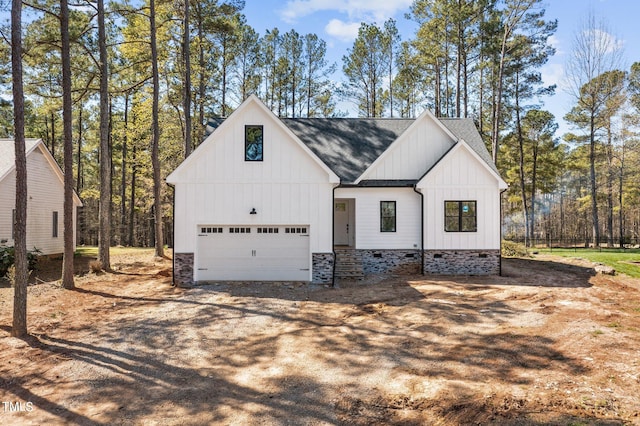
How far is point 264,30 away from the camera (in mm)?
29078

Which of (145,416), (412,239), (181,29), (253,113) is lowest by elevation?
(145,416)

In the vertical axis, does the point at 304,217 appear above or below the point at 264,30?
below

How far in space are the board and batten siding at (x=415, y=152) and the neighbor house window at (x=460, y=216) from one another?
6.32ft

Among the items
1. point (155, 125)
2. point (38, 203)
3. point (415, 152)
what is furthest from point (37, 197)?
point (415, 152)

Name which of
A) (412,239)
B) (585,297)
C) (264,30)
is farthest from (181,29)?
(585,297)

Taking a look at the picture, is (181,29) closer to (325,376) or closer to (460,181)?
(460,181)

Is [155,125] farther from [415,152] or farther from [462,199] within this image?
[462,199]

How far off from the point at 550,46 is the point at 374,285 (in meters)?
22.4

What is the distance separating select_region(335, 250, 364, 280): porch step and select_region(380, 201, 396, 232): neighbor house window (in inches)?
62.3

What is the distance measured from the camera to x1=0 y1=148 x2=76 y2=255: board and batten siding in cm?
1717

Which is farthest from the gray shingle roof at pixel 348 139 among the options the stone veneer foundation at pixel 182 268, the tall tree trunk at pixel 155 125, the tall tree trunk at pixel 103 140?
the tall tree trunk at pixel 103 140

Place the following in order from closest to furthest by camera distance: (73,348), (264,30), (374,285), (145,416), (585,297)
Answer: (145,416)
(73,348)
(585,297)
(374,285)
(264,30)

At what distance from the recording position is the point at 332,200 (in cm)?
1369

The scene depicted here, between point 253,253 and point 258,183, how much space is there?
8.46 ft
